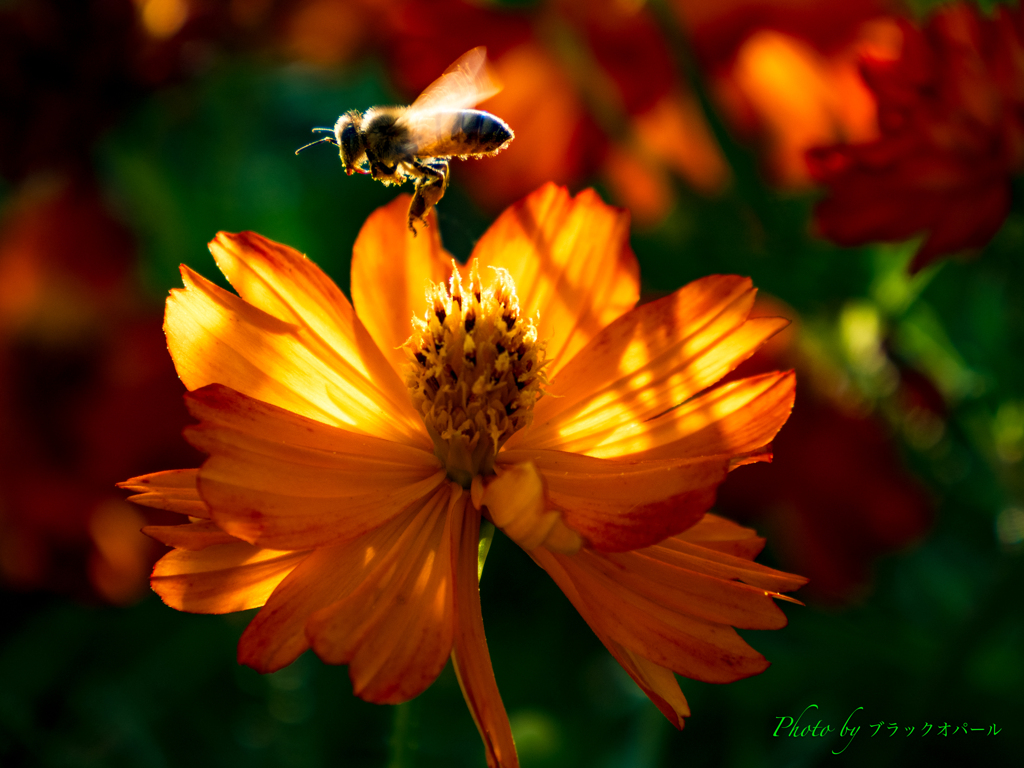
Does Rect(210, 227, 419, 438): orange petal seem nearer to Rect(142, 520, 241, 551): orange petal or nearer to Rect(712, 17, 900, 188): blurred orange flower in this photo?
Rect(142, 520, 241, 551): orange petal

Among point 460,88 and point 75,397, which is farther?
point 75,397

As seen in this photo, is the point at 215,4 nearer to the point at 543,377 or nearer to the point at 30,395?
the point at 30,395

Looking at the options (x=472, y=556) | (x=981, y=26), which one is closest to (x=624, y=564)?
(x=472, y=556)

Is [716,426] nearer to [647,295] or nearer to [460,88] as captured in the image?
[460,88]

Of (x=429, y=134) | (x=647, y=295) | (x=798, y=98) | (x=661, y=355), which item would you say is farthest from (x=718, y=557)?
(x=798, y=98)

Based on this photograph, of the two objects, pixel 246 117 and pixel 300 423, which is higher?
pixel 246 117
